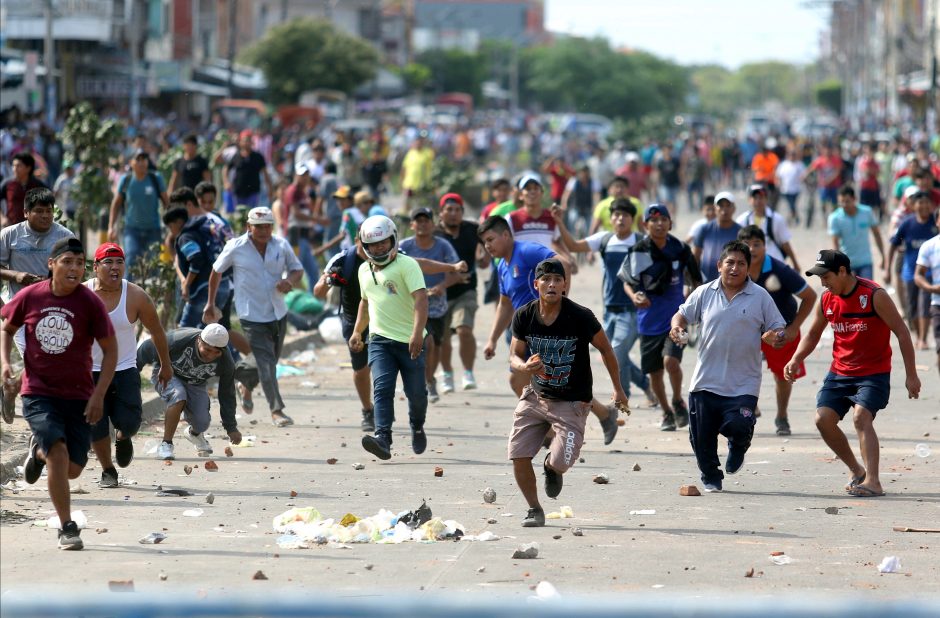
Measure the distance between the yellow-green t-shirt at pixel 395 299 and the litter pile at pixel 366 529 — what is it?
7.03 ft

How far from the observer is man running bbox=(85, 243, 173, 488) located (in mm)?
9148

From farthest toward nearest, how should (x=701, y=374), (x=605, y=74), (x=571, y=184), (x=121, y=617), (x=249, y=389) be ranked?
→ (x=605, y=74)
(x=571, y=184)
(x=249, y=389)
(x=701, y=374)
(x=121, y=617)

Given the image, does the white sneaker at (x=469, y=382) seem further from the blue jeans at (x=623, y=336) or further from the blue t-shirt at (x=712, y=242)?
the blue t-shirt at (x=712, y=242)

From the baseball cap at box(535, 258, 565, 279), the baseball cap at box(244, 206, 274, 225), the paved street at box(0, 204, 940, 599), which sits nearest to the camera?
the paved street at box(0, 204, 940, 599)

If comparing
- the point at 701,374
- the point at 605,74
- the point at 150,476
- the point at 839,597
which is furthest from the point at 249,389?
the point at 605,74

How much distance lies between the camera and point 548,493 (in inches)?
338

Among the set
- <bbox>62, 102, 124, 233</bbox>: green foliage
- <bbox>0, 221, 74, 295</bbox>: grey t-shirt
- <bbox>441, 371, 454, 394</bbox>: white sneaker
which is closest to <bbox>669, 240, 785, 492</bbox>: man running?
<bbox>0, 221, 74, 295</bbox>: grey t-shirt

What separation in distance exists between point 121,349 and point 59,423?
1489 mm

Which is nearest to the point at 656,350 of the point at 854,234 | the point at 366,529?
the point at 366,529

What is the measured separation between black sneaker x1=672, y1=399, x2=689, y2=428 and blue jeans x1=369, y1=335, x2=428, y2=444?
2.24 m

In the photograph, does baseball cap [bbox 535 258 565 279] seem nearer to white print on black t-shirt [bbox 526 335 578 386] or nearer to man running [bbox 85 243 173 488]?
white print on black t-shirt [bbox 526 335 578 386]

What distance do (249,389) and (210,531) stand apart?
4.09 metres

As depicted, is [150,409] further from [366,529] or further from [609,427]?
[366,529]

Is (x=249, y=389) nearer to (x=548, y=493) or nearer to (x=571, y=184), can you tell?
(x=548, y=493)
